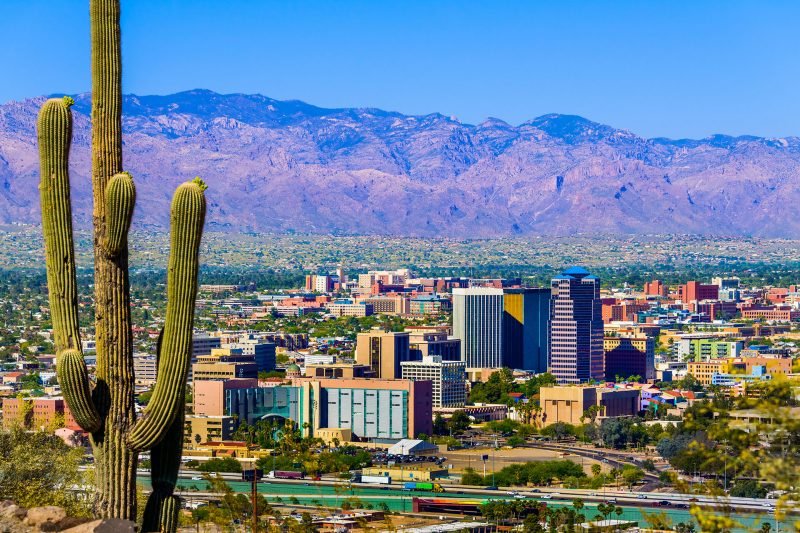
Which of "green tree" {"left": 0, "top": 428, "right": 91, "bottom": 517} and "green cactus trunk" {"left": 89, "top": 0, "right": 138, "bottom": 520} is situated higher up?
"green cactus trunk" {"left": 89, "top": 0, "right": 138, "bottom": 520}

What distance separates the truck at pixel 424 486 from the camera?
78312 mm

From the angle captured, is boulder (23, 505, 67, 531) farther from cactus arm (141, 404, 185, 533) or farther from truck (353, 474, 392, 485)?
truck (353, 474, 392, 485)

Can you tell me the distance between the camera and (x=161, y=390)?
70.5 ft

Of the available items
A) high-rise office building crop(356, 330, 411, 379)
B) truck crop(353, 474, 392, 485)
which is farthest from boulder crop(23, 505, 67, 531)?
high-rise office building crop(356, 330, 411, 379)

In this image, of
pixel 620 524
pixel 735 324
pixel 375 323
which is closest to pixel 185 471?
pixel 620 524

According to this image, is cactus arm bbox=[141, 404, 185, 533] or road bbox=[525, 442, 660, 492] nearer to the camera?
cactus arm bbox=[141, 404, 185, 533]

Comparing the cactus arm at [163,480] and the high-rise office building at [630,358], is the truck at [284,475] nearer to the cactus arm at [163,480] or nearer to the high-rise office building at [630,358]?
the cactus arm at [163,480]

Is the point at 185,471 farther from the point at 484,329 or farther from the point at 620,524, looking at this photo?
the point at 484,329

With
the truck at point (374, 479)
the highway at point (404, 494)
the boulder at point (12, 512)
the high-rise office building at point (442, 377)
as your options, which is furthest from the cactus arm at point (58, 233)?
the high-rise office building at point (442, 377)

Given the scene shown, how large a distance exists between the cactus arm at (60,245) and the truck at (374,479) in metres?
59.4

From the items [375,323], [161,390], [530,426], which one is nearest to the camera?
[161,390]

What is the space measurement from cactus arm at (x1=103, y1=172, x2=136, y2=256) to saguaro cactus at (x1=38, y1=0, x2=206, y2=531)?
0.04 ft

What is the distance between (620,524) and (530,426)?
4927 centimetres

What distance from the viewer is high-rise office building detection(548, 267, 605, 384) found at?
138 m
